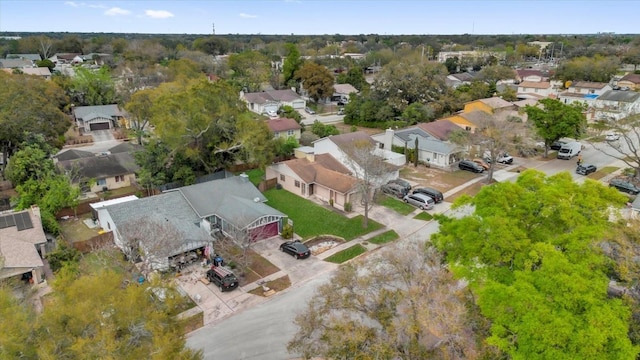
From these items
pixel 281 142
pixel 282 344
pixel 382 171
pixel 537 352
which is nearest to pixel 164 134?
pixel 281 142

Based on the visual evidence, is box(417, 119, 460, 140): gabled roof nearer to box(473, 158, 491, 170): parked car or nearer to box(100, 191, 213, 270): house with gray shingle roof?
box(473, 158, 491, 170): parked car

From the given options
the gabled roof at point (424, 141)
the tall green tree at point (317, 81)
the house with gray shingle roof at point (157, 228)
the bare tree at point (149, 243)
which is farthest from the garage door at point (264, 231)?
the tall green tree at point (317, 81)

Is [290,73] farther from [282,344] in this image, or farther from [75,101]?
[282,344]

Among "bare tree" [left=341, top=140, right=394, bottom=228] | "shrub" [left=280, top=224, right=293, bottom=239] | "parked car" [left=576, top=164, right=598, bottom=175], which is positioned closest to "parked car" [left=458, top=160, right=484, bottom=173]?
"parked car" [left=576, top=164, right=598, bottom=175]

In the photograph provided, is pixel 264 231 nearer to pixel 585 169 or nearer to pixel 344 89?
pixel 585 169

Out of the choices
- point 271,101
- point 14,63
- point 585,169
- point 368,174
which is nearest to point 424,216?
point 368,174
